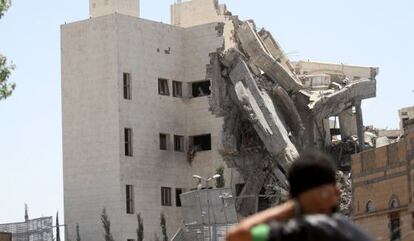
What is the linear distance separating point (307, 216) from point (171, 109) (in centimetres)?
8538

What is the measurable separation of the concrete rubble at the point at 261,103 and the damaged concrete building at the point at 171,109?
0.08m

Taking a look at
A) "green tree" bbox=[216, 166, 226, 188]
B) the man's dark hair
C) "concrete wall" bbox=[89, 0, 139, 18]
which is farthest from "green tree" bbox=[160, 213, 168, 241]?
the man's dark hair

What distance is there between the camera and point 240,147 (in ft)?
250

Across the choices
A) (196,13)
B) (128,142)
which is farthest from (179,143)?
(196,13)

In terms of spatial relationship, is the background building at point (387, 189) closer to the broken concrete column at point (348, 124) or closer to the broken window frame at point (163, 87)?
the broken concrete column at point (348, 124)

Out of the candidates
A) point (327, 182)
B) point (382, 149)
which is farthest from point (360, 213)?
point (327, 182)

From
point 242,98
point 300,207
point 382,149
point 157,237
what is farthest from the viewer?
point 157,237

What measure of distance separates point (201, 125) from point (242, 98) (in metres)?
19.1

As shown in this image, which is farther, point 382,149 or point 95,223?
point 95,223

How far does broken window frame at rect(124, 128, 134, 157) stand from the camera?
86875 mm

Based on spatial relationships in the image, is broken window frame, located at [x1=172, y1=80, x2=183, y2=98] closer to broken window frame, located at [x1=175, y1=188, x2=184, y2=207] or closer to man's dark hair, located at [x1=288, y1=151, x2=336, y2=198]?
broken window frame, located at [x1=175, y1=188, x2=184, y2=207]

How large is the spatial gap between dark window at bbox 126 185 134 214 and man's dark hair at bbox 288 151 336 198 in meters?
80.7

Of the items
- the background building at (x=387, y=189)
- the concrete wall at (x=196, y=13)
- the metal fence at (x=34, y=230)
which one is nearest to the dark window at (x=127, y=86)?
the concrete wall at (x=196, y=13)

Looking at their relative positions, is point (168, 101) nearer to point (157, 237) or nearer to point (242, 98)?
point (157, 237)
